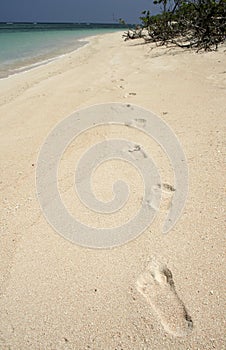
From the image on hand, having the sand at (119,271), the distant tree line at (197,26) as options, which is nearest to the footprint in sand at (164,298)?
the sand at (119,271)

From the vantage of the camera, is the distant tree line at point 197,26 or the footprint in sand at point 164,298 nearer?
the footprint in sand at point 164,298

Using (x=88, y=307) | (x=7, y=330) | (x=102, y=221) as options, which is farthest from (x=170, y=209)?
(x=7, y=330)

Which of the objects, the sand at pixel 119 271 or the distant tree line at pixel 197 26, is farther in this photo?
the distant tree line at pixel 197 26

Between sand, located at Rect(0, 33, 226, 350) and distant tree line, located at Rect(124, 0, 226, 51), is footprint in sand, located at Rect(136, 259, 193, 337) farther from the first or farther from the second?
distant tree line, located at Rect(124, 0, 226, 51)

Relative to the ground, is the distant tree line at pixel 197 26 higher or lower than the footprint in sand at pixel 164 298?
higher

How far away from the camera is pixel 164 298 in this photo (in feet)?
3.66

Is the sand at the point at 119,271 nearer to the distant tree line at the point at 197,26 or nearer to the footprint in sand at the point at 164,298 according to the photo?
the footprint in sand at the point at 164,298

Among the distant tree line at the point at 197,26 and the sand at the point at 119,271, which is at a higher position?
the distant tree line at the point at 197,26

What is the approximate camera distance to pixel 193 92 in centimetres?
315

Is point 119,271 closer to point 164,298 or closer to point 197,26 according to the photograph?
point 164,298

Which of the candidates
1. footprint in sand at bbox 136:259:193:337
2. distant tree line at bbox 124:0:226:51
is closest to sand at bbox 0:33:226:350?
footprint in sand at bbox 136:259:193:337

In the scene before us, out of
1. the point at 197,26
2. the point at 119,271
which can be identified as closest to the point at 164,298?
the point at 119,271

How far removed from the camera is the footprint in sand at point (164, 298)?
1.01 meters

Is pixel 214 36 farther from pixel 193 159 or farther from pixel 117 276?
pixel 117 276
